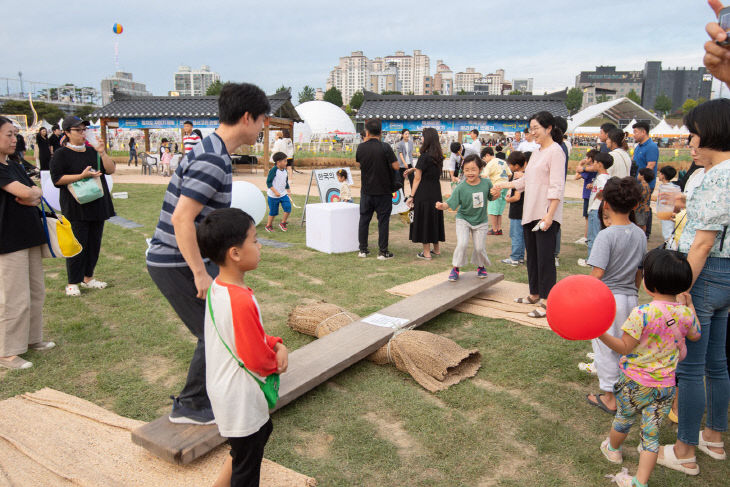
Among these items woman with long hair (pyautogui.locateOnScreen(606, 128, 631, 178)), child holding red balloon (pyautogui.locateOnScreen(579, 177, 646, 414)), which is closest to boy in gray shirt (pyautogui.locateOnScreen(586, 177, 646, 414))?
child holding red balloon (pyautogui.locateOnScreen(579, 177, 646, 414))

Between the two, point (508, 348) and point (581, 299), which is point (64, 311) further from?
point (581, 299)

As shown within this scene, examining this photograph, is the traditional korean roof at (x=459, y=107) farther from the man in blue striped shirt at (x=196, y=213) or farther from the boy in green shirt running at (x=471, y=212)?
the man in blue striped shirt at (x=196, y=213)

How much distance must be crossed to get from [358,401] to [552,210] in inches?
104

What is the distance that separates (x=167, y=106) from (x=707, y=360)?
2498cm

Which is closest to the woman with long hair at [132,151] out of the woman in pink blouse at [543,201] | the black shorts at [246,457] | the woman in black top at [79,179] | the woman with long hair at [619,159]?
the woman in black top at [79,179]

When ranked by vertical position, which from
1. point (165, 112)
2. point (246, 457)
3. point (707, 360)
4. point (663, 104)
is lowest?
point (246, 457)

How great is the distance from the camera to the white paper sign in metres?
4.24

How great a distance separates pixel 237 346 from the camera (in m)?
1.91

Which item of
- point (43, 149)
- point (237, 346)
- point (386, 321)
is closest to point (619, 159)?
point (386, 321)

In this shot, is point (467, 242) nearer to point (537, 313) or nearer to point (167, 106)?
point (537, 313)

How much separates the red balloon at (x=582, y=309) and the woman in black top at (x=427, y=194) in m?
5.28

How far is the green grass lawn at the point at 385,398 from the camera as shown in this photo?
2.73 metres

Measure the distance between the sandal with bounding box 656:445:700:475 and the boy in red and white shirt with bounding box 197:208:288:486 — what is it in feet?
7.63

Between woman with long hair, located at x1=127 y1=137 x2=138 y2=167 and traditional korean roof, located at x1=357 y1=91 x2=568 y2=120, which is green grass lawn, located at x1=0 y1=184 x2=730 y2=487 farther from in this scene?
woman with long hair, located at x1=127 y1=137 x2=138 y2=167
